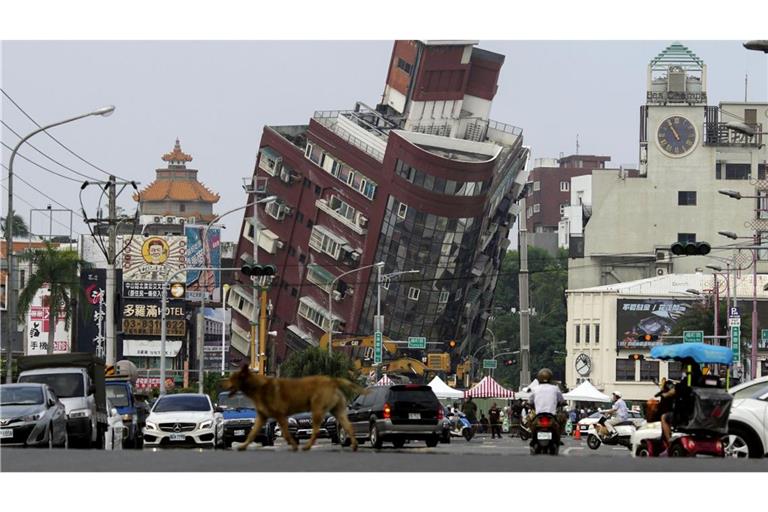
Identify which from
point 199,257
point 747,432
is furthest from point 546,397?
point 199,257

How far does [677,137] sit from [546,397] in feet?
342

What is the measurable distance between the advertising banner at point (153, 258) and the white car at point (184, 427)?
91778mm

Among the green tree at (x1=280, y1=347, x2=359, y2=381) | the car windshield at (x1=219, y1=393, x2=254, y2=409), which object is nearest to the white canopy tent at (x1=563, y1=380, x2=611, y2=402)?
the green tree at (x1=280, y1=347, x2=359, y2=381)

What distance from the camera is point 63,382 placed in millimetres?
33062

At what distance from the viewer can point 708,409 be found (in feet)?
78.9

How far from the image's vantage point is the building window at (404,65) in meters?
123

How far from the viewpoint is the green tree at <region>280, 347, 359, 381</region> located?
264 feet

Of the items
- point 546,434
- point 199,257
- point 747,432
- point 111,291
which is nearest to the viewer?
point 747,432

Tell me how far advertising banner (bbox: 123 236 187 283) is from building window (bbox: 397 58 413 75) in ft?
69.8

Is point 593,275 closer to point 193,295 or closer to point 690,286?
point 690,286

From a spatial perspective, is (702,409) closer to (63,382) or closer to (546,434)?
(546,434)

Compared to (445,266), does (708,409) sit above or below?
below

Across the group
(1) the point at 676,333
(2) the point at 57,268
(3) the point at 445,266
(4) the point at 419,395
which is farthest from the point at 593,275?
(4) the point at 419,395

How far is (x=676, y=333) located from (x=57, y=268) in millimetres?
39397
